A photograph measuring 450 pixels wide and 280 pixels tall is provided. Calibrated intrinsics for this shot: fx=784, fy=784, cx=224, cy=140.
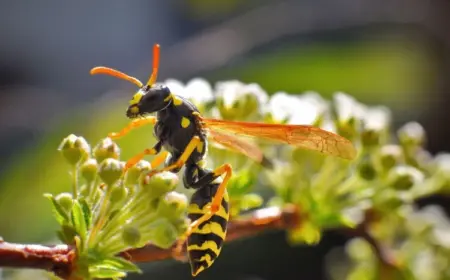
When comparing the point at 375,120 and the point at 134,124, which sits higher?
the point at 134,124

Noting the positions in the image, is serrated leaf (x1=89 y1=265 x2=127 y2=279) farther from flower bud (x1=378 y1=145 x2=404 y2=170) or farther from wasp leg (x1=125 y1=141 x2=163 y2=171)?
flower bud (x1=378 y1=145 x2=404 y2=170)

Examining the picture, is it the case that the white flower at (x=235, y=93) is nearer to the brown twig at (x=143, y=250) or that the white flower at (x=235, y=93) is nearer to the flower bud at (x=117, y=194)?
the brown twig at (x=143, y=250)

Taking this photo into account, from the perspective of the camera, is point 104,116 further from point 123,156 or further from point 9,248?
point 9,248

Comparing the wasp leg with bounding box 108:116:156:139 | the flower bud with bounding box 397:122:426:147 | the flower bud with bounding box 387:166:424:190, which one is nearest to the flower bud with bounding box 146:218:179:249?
the wasp leg with bounding box 108:116:156:139

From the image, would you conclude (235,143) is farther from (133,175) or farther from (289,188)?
(133,175)

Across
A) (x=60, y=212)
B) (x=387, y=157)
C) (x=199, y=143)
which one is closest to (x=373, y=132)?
(x=387, y=157)
